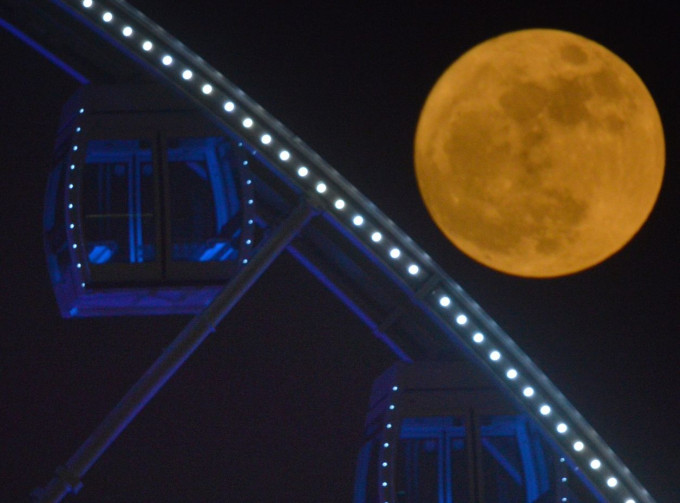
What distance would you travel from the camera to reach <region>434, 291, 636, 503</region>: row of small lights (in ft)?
34.9

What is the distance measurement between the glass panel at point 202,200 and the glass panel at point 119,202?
197 millimetres

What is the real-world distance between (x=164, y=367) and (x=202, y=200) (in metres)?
1.42

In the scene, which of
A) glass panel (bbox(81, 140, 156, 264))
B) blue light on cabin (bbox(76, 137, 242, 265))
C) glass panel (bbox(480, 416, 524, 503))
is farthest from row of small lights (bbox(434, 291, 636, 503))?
glass panel (bbox(81, 140, 156, 264))

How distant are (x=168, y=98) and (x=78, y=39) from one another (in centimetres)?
85

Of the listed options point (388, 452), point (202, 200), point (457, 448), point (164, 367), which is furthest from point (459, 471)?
point (202, 200)


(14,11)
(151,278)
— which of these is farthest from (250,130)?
(14,11)

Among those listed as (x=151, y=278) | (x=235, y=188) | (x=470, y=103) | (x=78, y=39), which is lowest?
(x=151, y=278)

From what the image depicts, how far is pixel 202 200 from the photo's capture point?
10398mm

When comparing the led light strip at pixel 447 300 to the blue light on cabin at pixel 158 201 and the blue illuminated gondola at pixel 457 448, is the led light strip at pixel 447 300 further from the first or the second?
the blue light on cabin at pixel 158 201

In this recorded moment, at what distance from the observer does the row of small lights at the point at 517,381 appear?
1064cm

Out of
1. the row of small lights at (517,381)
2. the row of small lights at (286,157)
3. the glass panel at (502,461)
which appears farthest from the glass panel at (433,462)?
the row of small lights at (286,157)

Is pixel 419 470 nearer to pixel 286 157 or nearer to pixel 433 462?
pixel 433 462

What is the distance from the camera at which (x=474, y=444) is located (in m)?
10.5

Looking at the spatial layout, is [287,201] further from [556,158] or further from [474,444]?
[556,158]
